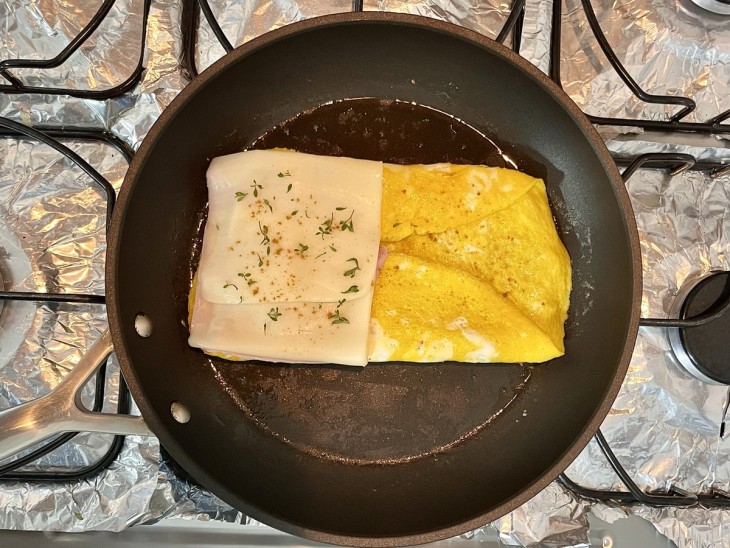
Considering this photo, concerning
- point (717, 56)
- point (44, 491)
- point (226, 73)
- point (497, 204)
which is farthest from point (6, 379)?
point (717, 56)

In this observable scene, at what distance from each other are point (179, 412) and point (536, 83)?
1276mm

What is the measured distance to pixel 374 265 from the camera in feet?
4.59

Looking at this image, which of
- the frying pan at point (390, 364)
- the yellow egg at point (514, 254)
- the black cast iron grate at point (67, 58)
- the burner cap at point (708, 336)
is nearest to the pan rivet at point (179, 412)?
the frying pan at point (390, 364)

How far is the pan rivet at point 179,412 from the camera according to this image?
55.3 inches

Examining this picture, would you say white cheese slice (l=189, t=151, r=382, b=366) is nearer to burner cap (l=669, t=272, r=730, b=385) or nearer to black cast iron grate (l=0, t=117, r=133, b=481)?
black cast iron grate (l=0, t=117, r=133, b=481)

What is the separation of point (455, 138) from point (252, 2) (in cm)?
73

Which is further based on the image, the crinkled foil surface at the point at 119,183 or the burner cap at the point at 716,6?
the burner cap at the point at 716,6

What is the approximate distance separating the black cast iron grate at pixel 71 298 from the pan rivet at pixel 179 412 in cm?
16

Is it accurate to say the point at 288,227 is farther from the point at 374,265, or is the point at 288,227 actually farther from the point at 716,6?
the point at 716,6

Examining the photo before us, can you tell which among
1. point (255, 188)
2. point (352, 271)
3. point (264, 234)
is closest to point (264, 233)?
point (264, 234)

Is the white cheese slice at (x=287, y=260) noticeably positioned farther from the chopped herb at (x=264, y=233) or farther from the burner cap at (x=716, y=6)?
the burner cap at (x=716, y=6)

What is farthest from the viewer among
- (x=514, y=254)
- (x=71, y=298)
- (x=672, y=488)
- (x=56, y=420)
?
(x=672, y=488)

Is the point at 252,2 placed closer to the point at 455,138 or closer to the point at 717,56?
the point at 455,138

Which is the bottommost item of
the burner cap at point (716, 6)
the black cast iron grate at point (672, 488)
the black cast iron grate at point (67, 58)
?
the black cast iron grate at point (672, 488)
